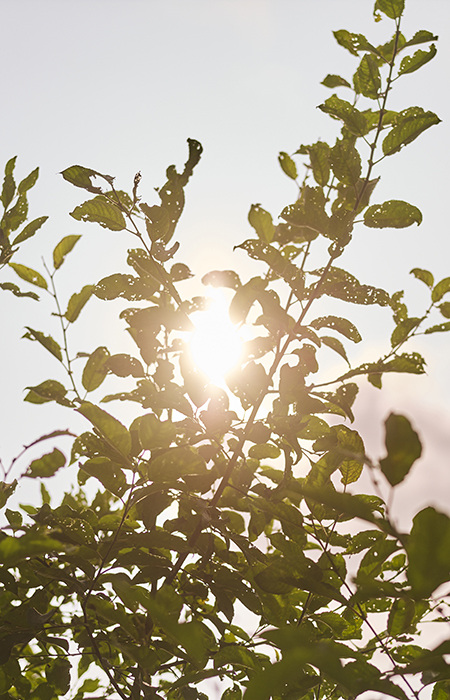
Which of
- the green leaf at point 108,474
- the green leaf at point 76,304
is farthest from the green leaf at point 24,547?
the green leaf at point 76,304

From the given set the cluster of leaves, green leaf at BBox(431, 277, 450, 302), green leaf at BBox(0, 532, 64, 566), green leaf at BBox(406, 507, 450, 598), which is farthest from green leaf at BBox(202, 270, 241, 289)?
green leaf at BBox(406, 507, 450, 598)

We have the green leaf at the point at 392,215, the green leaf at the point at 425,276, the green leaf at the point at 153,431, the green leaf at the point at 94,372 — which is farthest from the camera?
the green leaf at the point at 425,276

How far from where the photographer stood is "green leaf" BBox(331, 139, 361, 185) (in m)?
1.84

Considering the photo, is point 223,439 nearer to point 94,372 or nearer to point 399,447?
point 94,372

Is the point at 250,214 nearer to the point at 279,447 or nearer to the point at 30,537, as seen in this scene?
the point at 279,447

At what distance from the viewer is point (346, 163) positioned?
185 centimetres

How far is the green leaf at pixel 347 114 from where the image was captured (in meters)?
1.91

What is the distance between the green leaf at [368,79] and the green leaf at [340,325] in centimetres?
76

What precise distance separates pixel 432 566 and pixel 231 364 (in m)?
1.27

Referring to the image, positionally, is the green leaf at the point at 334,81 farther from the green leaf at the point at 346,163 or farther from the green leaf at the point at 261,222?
the green leaf at the point at 261,222

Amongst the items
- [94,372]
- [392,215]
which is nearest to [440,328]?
[392,215]

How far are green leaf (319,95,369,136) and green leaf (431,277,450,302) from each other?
747 millimetres

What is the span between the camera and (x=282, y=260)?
82.4 inches

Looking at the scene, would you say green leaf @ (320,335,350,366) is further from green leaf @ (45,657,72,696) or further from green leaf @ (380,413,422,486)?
green leaf @ (45,657,72,696)
